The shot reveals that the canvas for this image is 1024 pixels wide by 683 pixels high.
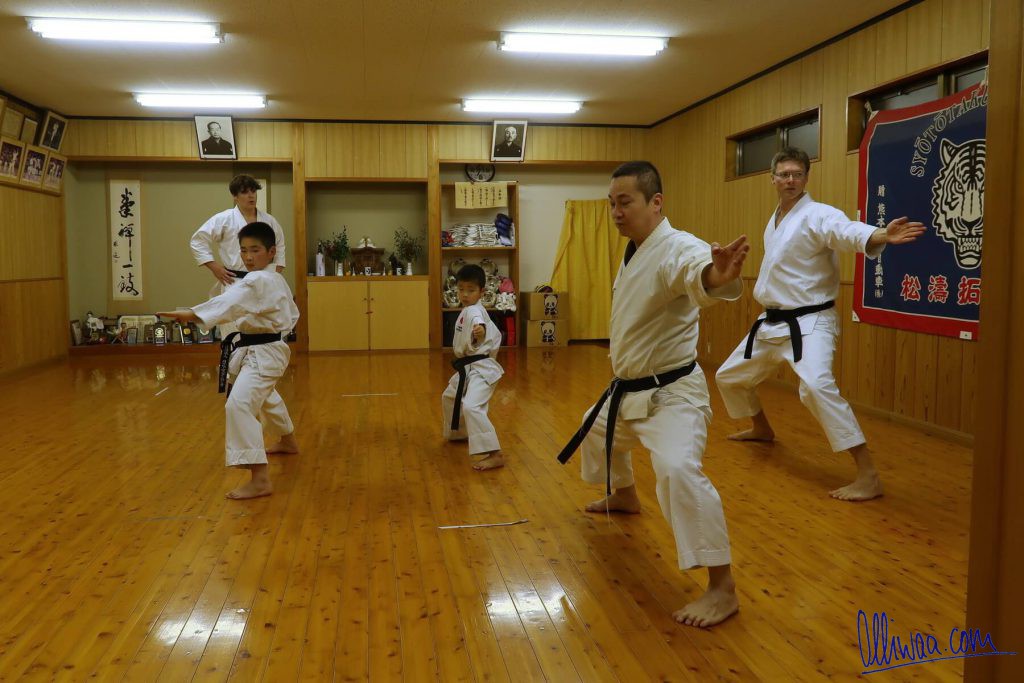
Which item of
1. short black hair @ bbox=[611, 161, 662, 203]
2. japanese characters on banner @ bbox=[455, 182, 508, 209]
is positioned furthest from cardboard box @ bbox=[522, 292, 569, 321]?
short black hair @ bbox=[611, 161, 662, 203]

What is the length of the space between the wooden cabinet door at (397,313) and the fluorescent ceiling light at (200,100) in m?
2.37

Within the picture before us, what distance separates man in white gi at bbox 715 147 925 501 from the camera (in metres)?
3.49

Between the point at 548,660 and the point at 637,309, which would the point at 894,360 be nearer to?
the point at 637,309

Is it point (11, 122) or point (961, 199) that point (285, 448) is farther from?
point (11, 122)

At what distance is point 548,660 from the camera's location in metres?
2.07

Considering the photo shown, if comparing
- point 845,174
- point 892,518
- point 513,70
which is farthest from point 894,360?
point 513,70

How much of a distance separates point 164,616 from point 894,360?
179 inches

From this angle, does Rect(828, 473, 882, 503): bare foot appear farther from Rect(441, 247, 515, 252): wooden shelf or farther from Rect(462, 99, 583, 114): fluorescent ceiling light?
Rect(441, 247, 515, 252): wooden shelf

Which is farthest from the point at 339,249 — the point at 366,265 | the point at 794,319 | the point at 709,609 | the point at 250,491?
the point at 709,609

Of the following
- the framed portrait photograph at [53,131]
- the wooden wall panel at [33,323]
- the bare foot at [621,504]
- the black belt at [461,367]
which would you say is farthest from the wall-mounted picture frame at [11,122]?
the bare foot at [621,504]

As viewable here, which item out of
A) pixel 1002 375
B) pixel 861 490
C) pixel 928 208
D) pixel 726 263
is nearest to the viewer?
pixel 1002 375

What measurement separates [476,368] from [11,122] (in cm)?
602

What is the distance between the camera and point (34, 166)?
8000 mm

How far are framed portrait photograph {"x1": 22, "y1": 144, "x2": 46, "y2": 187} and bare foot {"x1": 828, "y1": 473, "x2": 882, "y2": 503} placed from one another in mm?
7902
